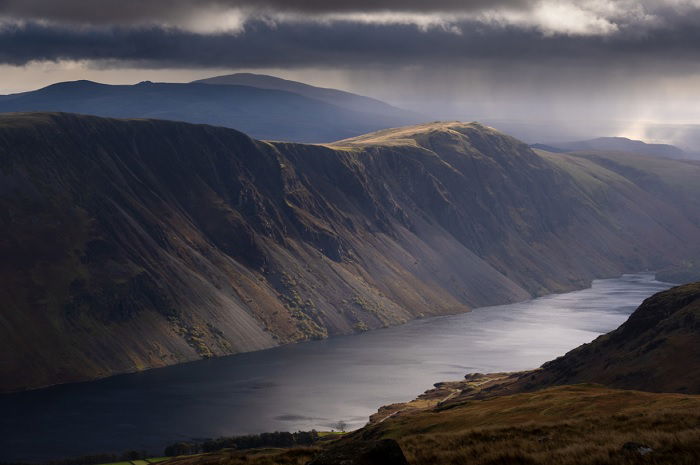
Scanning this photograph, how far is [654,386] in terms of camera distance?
14900 cm

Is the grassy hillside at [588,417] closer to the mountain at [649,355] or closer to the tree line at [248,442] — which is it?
the mountain at [649,355]

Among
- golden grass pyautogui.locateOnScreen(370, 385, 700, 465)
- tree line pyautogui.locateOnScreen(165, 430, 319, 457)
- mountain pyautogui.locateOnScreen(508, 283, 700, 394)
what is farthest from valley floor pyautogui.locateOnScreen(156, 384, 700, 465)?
tree line pyautogui.locateOnScreen(165, 430, 319, 457)

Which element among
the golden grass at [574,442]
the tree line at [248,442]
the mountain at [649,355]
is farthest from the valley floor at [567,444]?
the tree line at [248,442]

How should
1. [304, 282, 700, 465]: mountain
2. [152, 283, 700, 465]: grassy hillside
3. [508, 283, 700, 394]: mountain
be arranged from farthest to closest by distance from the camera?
[508, 283, 700, 394]: mountain, [304, 282, 700, 465]: mountain, [152, 283, 700, 465]: grassy hillside

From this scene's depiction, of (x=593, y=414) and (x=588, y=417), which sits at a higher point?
(x=588, y=417)

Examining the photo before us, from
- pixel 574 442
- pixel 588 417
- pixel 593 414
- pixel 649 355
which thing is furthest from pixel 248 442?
pixel 574 442

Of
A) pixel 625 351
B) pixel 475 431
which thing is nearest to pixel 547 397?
pixel 475 431

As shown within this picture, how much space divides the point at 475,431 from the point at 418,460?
968 centimetres

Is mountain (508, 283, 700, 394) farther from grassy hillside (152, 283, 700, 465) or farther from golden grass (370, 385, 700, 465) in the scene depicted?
golden grass (370, 385, 700, 465)

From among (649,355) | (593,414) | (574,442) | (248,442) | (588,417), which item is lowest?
(248,442)

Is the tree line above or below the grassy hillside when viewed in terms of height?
below

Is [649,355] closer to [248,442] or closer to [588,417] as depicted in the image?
[248,442]

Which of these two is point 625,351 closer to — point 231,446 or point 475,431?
point 231,446

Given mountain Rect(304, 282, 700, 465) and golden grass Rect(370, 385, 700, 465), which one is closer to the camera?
golden grass Rect(370, 385, 700, 465)
